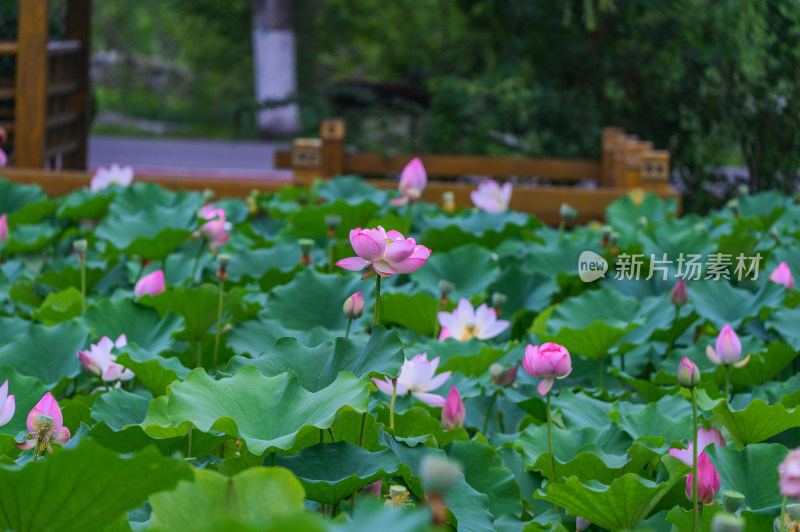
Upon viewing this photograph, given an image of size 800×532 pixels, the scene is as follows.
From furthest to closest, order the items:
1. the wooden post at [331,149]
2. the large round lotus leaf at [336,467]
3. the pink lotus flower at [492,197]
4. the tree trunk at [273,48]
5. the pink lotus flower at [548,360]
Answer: the tree trunk at [273,48] → the wooden post at [331,149] → the pink lotus flower at [492,197] → the pink lotus flower at [548,360] → the large round lotus leaf at [336,467]

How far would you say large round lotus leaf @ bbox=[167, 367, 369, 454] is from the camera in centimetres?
93

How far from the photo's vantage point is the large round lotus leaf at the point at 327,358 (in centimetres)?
105

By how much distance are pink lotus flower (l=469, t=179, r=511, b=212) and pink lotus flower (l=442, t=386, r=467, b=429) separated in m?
1.28

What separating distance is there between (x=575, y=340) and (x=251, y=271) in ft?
2.73

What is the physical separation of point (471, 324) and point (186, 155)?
11.7 meters

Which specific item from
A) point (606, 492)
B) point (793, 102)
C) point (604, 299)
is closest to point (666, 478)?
point (606, 492)

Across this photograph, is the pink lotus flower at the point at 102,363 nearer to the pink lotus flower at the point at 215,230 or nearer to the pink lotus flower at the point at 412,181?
the pink lotus flower at the point at 215,230

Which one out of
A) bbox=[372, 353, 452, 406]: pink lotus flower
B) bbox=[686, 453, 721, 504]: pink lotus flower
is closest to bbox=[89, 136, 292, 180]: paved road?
bbox=[372, 353, 452, 406]: pink lotus flower

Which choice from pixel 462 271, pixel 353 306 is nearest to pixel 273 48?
pixel 462 271

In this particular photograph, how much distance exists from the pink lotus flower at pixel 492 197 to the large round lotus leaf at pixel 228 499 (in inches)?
73.8

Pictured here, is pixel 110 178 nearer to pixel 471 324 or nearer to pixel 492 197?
pixel 492 197

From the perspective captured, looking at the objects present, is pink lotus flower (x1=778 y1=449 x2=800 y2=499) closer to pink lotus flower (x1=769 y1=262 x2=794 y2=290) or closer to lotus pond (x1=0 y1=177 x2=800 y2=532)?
lotus pond (x1=0 y1=177 x2=800 y2=532)

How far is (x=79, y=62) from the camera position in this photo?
567 cm

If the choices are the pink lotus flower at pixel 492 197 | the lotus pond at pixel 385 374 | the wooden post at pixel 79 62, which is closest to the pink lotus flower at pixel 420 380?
the lotus pond at pixel 385 374
